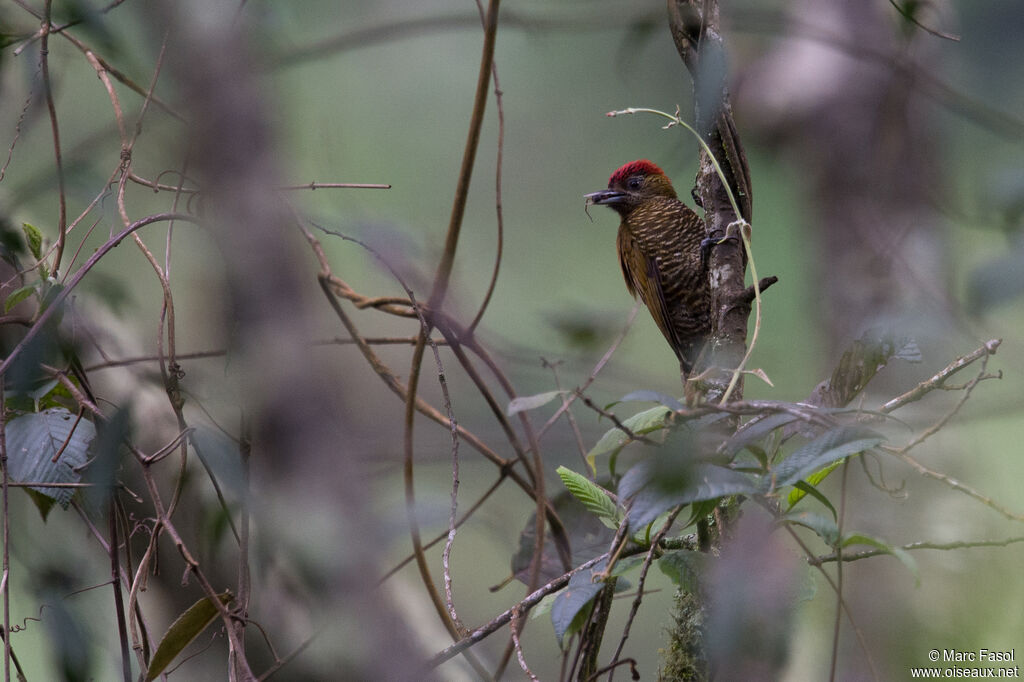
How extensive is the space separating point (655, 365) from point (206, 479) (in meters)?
2.75

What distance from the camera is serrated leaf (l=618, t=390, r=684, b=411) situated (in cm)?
89

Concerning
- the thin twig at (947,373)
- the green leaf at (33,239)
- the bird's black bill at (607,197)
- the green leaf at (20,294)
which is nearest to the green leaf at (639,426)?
the thin twig at (947,373)

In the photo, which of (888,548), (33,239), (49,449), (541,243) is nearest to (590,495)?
(888,548)

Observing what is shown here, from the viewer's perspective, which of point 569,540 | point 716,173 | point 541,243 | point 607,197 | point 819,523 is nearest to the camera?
point 819,523

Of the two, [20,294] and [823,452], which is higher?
[20,294]

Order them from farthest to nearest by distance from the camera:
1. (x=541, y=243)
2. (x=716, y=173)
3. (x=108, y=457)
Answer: (x=541, y=243), (x=716, y=173), (x=108, y=457)

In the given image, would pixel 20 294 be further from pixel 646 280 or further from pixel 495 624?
pixel 646 280

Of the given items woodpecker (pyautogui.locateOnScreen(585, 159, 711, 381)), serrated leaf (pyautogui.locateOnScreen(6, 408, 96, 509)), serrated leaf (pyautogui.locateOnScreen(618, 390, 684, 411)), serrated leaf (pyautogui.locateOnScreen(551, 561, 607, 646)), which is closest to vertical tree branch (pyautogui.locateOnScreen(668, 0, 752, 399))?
serrated leaf (pyautogui.locateOnScreen(618, 390, 684, 411))

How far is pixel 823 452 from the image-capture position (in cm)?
90

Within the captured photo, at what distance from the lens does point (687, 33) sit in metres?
1.26

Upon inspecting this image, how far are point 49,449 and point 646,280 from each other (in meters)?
1.54

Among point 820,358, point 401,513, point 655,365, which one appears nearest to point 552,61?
point 655,365

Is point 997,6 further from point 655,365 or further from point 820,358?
point 655,365

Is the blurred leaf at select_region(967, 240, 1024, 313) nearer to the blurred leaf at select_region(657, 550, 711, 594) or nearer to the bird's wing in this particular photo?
the blurred leaf at select_region(657, 550, 711, 594)
